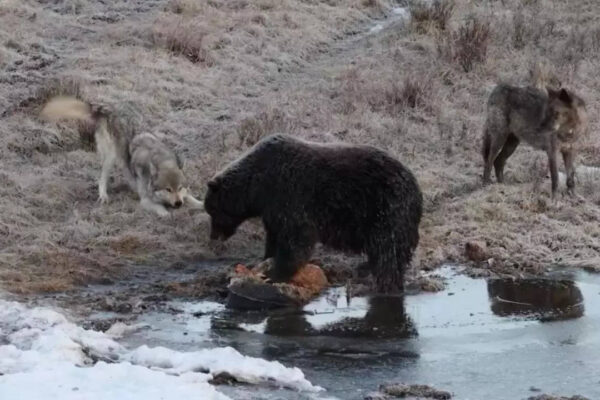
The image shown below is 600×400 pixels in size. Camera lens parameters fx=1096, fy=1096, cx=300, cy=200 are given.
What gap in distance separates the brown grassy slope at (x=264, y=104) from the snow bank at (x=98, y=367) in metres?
1.71

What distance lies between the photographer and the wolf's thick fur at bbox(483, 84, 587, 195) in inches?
521

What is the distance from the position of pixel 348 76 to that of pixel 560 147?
5.90 metres

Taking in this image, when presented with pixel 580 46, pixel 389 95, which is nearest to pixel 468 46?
pixel 580 46

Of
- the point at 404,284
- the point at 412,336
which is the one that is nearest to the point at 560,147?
the point at 404,284

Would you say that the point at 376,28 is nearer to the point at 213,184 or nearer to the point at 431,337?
the point at 213,184

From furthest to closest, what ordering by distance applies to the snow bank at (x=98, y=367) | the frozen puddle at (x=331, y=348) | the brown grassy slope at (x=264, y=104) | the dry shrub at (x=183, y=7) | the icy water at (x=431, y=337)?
the dry shrub at (x=183, y=7) < the brown grassy slope at (x=264, y=104) < the icy water at (x=431, y=337) < the frozen puddle at (x=331, y=348) < the snow bank at (x=98, y=367)

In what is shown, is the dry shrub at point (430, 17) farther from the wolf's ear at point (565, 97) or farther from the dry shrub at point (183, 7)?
the wolf's ear at point (565, 97)

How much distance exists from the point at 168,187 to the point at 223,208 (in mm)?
1597

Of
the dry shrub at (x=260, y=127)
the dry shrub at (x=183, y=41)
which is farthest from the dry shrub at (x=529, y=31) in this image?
the dry shrub at (x=260, y=127)

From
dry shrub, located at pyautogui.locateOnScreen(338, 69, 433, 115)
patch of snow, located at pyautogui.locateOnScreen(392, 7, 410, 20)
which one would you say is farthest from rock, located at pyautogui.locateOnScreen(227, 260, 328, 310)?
patch of snow, located at pyautogui.locateOnScreen(392, 7, 410, 20)

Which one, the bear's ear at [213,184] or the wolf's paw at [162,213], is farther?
the wolf's paw at [162,213]

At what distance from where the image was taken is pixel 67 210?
1277cm

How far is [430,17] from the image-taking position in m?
22.2

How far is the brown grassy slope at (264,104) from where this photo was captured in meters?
11.7
